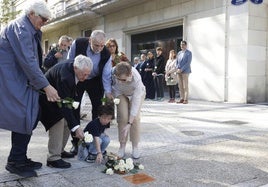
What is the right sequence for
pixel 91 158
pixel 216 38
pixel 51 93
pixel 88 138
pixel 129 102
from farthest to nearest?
1. pixel 216 38
2. pixel 129 102
3. pixel 91 158
4. pixel 88 138
5. pixel 51 93

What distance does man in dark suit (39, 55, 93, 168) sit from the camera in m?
3.97

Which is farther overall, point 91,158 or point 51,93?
point 91,158

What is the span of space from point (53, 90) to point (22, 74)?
14.7 inches

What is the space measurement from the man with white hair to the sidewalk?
616mm

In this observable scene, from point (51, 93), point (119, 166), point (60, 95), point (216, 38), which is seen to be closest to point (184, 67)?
point (216, 38)

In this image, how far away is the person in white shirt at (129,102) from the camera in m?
4.52

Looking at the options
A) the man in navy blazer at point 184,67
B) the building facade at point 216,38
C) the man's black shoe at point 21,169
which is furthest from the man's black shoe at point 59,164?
the man in navy blazer at point 184,67

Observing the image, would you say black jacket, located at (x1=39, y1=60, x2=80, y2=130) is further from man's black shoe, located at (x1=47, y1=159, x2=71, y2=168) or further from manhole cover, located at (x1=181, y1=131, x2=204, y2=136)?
manhole cover, located at (x1=181, y1=131, x2=204, y2=136)

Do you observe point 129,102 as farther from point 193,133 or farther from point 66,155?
point 193,133

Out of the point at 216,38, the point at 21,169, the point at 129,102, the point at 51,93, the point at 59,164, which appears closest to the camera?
the point at 51,93

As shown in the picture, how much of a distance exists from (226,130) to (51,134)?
139 inches

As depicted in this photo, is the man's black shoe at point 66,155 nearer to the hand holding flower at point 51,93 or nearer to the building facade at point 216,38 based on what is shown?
the hand holding flower at point 51,93

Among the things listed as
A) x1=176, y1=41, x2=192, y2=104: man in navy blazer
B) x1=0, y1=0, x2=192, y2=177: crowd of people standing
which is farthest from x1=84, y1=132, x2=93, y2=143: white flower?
x1=176, y1=41, x2=192, y2=104: man in navy blazer

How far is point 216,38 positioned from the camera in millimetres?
12344
